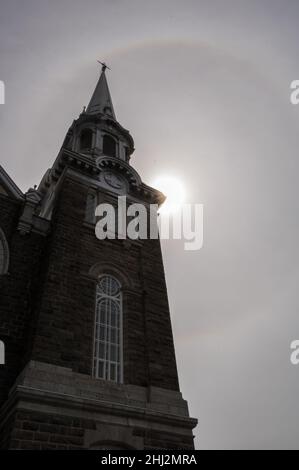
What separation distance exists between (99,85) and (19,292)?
72.6ft

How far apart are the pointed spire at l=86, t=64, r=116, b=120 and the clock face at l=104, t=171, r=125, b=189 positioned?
7.63 metres

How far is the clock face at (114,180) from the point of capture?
734 inches

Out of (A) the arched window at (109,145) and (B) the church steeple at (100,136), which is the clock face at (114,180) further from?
(A) the arched window at (109,145)

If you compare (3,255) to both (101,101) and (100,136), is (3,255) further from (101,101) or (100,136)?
(101,101)

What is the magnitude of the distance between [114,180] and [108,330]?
8.44 m

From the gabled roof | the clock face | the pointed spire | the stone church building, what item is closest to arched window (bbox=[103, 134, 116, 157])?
the pointed spire

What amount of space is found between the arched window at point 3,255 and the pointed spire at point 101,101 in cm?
1342

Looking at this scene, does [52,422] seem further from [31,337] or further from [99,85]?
[99,85]

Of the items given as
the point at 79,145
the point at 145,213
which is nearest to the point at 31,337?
the point at 145,213

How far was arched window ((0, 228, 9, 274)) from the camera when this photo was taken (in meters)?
13.5

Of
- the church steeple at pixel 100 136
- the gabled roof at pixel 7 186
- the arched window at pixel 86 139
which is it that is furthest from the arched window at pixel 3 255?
the arched window at pixel 86 139

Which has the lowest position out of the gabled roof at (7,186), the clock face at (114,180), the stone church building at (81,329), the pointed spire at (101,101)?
the stone church building at (81,329)

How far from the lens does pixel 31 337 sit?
1134cm
